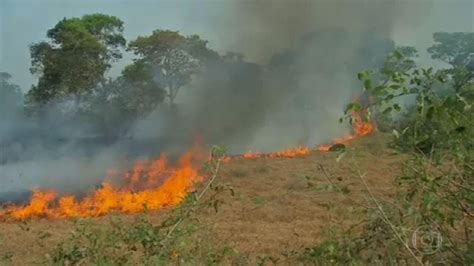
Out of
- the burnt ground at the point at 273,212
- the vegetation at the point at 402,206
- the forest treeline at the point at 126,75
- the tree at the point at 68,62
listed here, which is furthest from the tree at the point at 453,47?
the vegetation at the point at 402,206

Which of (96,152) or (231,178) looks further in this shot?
(96,152)

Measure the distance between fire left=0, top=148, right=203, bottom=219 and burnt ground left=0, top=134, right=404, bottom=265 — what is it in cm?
74

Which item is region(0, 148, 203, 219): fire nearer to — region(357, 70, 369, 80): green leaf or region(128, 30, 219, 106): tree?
Answer: region(128, 30, 219, 106): tree

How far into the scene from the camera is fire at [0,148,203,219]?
1204 centimetres

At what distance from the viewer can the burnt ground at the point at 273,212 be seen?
269 inches

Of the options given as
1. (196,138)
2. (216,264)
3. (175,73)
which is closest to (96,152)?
(196,138)

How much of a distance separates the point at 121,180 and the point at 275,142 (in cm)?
824

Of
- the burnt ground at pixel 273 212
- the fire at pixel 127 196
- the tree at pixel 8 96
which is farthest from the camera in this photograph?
the tree at pixel 8 96

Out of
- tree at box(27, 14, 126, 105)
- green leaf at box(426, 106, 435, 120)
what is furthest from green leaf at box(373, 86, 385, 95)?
tree at box(27, 14, 126, 105)

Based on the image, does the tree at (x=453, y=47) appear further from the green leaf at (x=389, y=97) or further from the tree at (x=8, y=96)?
the green leaf at (x=389, y=97)

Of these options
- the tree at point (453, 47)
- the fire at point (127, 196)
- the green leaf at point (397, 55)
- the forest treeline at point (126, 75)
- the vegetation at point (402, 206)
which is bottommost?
the vegetation at point (402, 206)

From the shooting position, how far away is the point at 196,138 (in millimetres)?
19125

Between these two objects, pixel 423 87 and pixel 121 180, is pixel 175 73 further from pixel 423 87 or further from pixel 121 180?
pixel 423 87

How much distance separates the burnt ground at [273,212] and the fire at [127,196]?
0.74 metres
